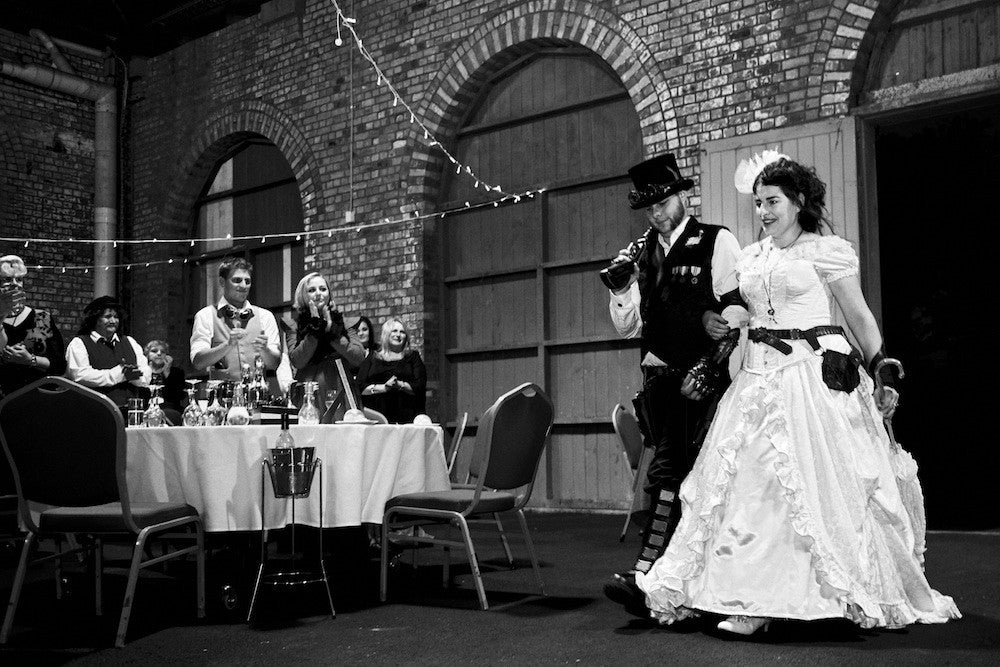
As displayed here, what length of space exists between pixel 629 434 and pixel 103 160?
266 inches

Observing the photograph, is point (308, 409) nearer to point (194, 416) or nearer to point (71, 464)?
point (194, 416)

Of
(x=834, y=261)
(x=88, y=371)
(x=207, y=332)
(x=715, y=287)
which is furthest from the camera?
(x=88, y=371)

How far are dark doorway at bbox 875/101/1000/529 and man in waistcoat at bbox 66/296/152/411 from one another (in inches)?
206

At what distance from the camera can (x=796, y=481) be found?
2848 millimetres

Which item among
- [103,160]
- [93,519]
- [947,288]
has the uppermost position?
[103,160]

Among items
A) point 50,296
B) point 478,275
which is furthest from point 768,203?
point 50,296

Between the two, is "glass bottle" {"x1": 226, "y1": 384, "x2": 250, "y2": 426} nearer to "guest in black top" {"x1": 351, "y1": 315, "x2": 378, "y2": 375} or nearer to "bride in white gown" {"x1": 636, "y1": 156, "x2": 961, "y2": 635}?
"bride in white gown" {"x1": 636, "y1": 156, "x2": 961, "y2": 635}

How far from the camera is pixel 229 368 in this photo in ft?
13.7

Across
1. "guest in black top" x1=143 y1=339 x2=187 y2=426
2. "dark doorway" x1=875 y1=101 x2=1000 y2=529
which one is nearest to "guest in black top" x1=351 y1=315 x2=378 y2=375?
"guest in black top" x1=143 y1=339 x2=187 y2=426

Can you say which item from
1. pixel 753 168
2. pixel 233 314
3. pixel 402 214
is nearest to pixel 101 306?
pixel 402 214

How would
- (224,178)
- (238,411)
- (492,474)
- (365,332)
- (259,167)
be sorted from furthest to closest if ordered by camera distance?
(224,178), (259,167), (365,332), (238,411), (492,474)

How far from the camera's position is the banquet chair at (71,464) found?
9.82ft

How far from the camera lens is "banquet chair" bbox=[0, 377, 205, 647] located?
9.82ft

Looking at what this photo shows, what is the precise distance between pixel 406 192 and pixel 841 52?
133 inches
